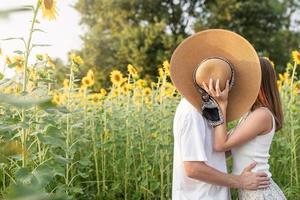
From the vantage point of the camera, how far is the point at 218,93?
196 centimetres

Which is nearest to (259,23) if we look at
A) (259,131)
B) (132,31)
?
(132,31)

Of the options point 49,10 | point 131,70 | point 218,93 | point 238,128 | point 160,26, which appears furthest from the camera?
point 160,26

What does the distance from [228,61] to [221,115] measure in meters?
0.21

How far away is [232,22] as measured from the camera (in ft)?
63.7

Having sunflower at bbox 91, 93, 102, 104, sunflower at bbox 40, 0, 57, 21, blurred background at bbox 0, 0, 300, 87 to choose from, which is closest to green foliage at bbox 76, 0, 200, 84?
blurred background at bbox 0, 0, 300, 87

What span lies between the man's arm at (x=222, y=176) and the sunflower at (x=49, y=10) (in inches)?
29.6

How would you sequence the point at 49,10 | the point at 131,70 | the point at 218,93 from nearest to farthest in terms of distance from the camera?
the point at 218,93 < the point at 49,10 < the point at 131,70

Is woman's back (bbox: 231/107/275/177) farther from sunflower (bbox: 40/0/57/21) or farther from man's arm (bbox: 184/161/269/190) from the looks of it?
sunflower (bbox: 40/0/57/21)

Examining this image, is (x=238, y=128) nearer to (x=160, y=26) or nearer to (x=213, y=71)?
(x=213, y=71)

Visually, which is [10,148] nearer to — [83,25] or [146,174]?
[146,174]

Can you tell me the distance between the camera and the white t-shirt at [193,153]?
1978 millimetres

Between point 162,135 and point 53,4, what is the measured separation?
5.77ft

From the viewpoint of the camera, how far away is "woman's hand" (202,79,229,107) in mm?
1956

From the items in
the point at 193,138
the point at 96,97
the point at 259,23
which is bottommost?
the point at 193,138
